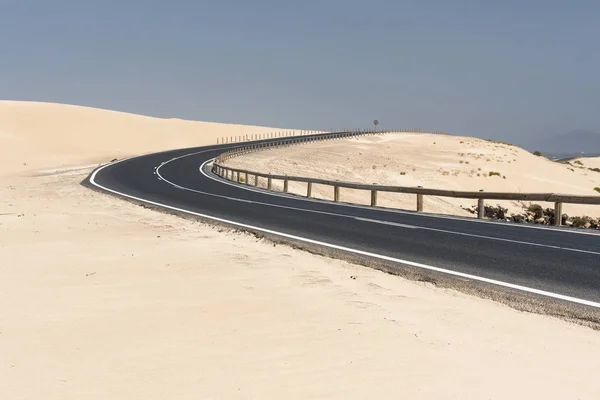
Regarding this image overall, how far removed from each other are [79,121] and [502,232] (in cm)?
11207

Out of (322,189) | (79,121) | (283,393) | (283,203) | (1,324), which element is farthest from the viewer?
(79,121)

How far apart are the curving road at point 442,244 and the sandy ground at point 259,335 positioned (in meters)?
0.94

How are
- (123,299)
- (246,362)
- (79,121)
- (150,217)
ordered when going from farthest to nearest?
(79,121) < (150,217) < (123,299) < (246,362)

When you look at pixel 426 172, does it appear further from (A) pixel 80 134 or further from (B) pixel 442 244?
(A) pixel 80 134

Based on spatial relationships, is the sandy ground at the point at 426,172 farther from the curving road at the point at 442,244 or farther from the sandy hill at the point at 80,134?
the sandy hill at the point at 80,134

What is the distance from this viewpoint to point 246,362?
5352mm

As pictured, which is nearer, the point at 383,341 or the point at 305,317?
the point at 383,341

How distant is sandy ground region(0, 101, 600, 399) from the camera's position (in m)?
4.84

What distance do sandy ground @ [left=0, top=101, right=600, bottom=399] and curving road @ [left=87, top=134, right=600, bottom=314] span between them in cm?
94

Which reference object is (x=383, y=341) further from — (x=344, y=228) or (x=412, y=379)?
(x=344, y=228)

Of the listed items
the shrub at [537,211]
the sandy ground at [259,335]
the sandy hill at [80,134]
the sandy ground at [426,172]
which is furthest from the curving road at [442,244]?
the sandy hill at [80,134]

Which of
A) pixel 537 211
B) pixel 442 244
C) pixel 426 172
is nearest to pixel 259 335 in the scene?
pixel 442 244

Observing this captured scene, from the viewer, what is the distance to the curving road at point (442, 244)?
8.88m

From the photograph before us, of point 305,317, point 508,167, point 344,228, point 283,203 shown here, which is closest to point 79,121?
point 508,167
